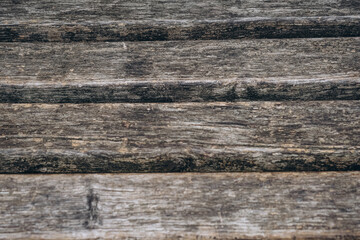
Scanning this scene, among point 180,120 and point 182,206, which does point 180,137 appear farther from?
point 182,206

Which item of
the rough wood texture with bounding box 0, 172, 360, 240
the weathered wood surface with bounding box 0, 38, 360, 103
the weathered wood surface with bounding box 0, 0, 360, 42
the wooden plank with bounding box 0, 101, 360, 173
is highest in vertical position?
the weathered wood surface with bounding box 0, 0, 360, 42

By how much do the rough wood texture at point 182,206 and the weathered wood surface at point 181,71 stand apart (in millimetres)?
300

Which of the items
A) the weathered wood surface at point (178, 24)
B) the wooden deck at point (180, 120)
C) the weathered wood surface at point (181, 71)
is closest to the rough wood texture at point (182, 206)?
the wooden deck at point (180, 120)

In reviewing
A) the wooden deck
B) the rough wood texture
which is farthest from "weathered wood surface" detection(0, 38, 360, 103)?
the rough wood texture

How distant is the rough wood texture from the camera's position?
70 cm

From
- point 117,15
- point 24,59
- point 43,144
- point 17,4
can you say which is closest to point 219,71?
point 117,15

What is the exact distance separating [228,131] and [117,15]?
71 centimetres

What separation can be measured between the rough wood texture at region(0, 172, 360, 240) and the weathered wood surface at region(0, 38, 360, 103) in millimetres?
300

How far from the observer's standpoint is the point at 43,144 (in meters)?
0.82

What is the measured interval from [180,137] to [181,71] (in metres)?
0.28

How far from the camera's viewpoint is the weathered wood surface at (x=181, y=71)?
0.95 meters

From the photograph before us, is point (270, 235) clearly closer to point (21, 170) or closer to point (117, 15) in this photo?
point (21, 170)

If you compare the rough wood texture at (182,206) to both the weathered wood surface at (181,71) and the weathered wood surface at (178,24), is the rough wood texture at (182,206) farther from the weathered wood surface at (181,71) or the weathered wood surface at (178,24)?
the weathered wood surface at (178,24)

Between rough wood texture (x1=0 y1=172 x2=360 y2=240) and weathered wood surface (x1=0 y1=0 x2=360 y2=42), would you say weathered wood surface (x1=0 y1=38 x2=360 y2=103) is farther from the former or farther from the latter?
rough wood texture (x1=0 y1=172 x2=360 y2=240)
